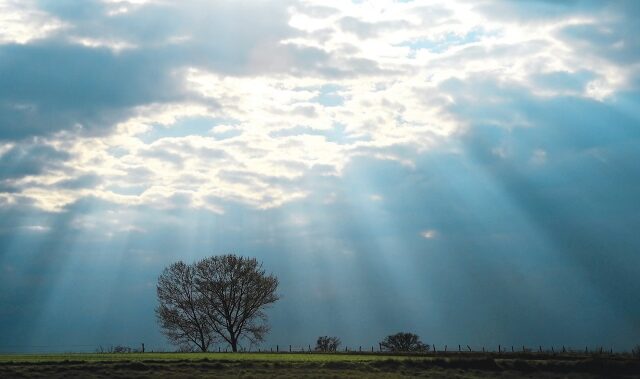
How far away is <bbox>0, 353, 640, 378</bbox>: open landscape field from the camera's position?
4156cm

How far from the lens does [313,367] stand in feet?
152

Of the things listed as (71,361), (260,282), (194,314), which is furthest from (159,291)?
(71,361)

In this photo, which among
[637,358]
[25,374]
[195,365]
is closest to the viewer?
[25,374]

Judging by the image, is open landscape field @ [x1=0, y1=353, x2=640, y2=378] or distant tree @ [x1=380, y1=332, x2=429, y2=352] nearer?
open landscape field @ [x1=0, y1=353, x2=640, y2=378]

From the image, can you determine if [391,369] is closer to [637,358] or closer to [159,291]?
[637,358]

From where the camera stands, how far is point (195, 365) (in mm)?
45281

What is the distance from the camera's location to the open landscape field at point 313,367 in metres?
41.6

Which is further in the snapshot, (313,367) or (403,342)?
(403,342)

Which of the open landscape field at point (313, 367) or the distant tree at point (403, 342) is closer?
the open landscape field at point (313, 367)

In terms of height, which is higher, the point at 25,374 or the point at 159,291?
the point at 159,291

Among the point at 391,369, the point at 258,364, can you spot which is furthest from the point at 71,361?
the point at 391,369

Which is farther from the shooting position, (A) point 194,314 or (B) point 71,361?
(A) point 194,314

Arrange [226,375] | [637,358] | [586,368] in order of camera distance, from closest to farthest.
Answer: [226,375]
[586,368]
[637,358]

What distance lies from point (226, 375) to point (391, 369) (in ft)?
39.6
